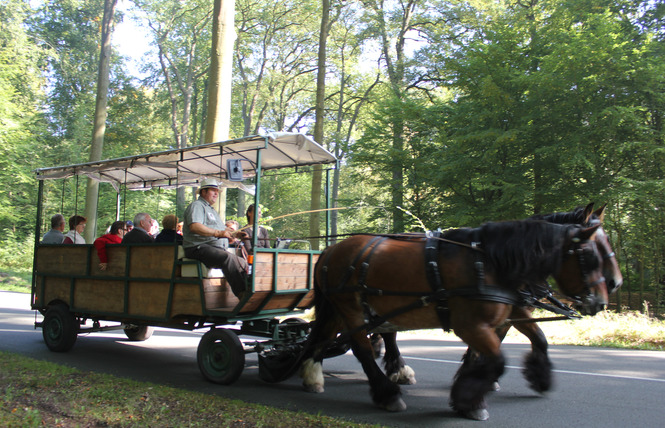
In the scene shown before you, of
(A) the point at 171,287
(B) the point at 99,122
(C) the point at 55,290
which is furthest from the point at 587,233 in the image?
(B) the point at 99,122

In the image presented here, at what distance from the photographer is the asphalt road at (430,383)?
4.25m

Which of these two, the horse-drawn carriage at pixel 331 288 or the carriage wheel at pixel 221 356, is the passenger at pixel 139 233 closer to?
the horse-drawn carriage at pixel 331 288

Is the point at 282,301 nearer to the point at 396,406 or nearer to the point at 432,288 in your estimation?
the point at 396,406

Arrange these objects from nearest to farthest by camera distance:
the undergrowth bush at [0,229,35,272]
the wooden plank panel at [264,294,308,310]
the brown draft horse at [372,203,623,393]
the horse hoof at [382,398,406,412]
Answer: the brown draft horse at [372,203,623,393]
the horse hoof at [382,398,406,412]
the wooden plank panel at [264,294,308,310]
the undergrowth bush at [0,229,35,272]

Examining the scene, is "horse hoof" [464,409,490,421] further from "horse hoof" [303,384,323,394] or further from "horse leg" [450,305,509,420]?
"horse hoof" [303,384,323,394]

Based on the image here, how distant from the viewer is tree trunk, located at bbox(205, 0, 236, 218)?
31.5ft

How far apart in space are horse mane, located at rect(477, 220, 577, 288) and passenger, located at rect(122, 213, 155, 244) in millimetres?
4461

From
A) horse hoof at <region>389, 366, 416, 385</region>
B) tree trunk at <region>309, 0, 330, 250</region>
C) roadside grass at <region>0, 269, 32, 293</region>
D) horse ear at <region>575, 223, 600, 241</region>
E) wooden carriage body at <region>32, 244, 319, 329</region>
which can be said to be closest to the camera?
horse ear at <region>575, 223, 600, 241</region>

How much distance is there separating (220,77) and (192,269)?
531 centimetres

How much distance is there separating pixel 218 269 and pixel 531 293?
11.2ft

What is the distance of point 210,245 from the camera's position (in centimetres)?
554

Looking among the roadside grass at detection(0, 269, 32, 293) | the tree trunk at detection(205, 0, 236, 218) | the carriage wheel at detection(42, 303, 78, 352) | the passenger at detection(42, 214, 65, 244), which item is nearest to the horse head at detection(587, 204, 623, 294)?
the carriage wheel at detection(42, 303, 78, 352)

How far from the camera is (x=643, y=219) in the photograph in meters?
13.6

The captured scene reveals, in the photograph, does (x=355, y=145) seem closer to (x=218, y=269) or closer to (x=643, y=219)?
(x=643, y=219)
